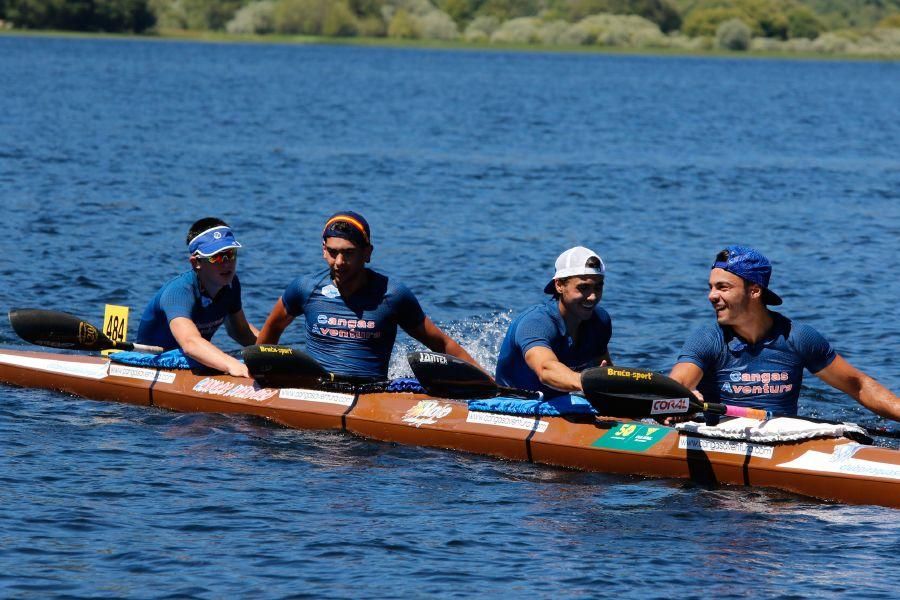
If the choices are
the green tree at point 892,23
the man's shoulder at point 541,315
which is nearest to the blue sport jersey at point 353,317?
the man's shoulder at point 541,315

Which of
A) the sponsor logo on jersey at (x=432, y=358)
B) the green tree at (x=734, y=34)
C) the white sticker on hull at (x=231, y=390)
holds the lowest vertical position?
the white sticker on hull at (x=231, y=390)

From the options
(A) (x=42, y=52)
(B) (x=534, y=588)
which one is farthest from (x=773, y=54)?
(B) (x=534, y=588)

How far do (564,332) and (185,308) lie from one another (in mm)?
3638

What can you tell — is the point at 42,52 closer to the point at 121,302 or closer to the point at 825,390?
the point at 121,302

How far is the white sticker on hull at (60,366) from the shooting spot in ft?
46.1

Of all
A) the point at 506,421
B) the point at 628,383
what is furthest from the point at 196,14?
the point at 628,383

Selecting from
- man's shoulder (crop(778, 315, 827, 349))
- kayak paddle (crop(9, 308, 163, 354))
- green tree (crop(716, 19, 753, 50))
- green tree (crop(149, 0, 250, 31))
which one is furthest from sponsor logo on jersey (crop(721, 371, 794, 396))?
green tree (crop(716, 19, 753, 50))

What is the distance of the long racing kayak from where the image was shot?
427 inches

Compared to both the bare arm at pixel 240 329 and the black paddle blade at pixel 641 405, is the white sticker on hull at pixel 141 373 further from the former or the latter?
the black paddle blade at pixel 641 405

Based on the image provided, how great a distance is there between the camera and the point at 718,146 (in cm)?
4625

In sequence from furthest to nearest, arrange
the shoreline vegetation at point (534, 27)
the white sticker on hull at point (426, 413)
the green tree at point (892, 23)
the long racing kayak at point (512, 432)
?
1. the green tree at point (892, 23)
2. the shoreline vegetation at point (534, 27)
3. the white sticker on hull at point (426, 413)
4. the long racing kayak at point (512, 432)

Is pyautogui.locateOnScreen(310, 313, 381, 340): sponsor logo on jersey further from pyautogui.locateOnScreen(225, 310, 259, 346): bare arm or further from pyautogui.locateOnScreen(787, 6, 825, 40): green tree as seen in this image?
pyautogui.locateOnScreen(787, 6, 825, 40): green tree

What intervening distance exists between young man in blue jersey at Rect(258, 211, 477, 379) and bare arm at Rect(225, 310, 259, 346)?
29.4 inches

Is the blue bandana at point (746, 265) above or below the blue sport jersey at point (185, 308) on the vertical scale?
above
